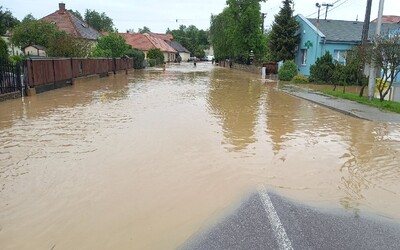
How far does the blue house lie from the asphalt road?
27718mm

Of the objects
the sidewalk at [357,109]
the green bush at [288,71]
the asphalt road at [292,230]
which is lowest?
the asphalt road at [292,230]

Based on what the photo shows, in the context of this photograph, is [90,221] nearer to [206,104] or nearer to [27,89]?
[206,104]

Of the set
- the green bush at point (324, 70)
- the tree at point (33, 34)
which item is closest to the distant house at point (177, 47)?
the tree at point (33, 34)

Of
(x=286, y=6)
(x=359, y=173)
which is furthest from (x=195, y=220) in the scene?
(x=286, y=6)

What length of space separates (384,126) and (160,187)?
8724 millimetres

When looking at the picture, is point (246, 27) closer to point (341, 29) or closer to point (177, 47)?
point (341, 29)

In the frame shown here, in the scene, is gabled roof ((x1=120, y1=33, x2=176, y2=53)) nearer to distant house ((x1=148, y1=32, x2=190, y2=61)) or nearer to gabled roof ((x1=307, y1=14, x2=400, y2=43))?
distant house ((x1=148, y1=32, x2=190, y2=61))

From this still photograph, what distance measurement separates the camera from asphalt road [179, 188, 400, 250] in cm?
420

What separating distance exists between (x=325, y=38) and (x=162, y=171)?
28358 mm

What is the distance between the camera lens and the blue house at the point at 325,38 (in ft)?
104

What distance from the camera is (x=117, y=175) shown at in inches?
254

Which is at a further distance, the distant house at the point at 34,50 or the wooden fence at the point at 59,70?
the distant house at the point at 34,50

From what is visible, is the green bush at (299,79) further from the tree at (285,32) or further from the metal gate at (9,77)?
the metal gate at (9,77)

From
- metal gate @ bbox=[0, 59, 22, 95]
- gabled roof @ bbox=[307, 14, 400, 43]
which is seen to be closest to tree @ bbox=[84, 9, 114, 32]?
gabled roof @ bbox=[307, 14, 400, 43]
